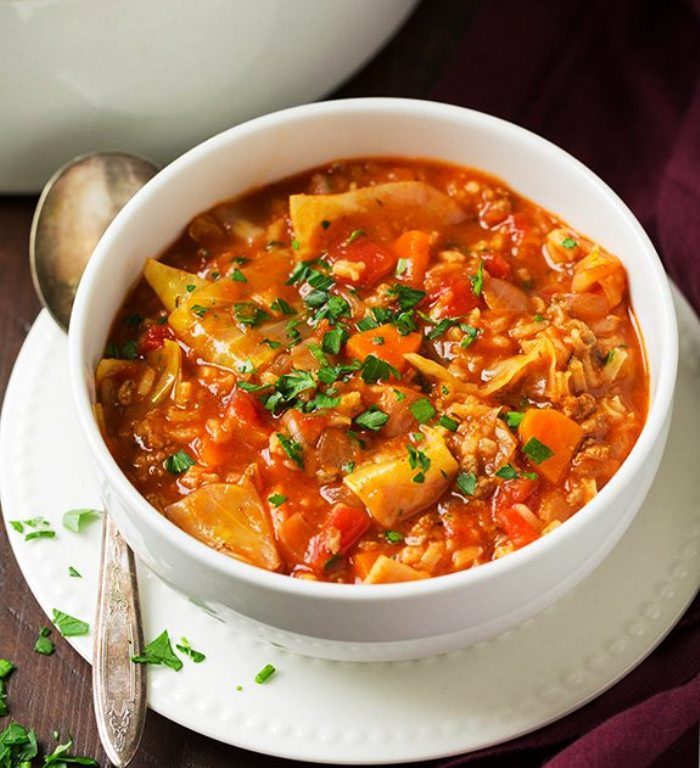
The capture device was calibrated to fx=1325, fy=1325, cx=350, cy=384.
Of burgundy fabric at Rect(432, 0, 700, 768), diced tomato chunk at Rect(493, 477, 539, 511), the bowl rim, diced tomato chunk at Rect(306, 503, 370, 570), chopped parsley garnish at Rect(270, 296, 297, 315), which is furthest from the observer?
burgundy fabric at Rect(432, 0, 700, 768)

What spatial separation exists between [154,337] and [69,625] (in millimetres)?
852

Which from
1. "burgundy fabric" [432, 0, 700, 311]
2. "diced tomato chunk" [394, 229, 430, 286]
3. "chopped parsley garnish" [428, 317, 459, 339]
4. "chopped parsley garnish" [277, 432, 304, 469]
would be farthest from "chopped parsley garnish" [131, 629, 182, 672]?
"burgundy fabric" [432, 0, 700, 311]

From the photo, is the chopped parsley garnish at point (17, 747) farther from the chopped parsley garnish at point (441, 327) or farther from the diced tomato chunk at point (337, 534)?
the chopped parsley garnish at point (441, 327)

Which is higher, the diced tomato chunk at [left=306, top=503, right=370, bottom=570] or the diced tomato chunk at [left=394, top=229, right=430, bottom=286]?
the diced tomato chunk at [left=394, top=229, right=430, bottom=286]

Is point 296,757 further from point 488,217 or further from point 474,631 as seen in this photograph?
point 488,217

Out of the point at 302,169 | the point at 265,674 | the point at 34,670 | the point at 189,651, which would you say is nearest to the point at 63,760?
the point at 34,670

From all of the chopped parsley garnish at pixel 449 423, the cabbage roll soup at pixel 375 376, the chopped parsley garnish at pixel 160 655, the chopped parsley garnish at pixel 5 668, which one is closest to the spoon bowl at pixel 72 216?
the cabbage roll soup at pixel 375 376

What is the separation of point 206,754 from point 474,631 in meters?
0.86

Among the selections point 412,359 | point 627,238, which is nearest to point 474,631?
point 412,359

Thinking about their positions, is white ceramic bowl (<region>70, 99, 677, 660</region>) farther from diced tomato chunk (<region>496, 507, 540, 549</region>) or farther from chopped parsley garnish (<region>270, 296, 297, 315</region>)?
chopped parsley garnish (<region>270, 296, 297, 315</region>)

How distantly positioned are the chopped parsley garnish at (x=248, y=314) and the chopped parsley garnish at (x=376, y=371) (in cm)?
36

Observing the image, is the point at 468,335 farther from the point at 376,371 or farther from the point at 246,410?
the point at 246,410

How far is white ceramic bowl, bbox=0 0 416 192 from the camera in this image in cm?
422

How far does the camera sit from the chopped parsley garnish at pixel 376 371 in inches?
145
